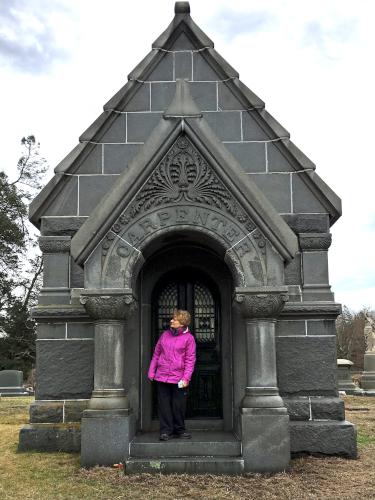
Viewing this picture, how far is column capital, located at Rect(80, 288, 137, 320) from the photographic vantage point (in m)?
7.20

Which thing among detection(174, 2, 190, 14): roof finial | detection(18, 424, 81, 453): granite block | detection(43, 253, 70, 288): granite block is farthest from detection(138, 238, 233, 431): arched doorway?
detection(174, 2, 190, 14): roof finial

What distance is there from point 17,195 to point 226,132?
2937 cm

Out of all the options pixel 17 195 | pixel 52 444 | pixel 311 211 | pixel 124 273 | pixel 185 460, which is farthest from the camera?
pixel 17 195

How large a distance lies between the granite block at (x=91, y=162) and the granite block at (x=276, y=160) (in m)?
2.59

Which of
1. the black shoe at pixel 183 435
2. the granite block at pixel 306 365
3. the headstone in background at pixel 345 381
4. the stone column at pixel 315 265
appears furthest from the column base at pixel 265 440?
the headstone in background at pixel 345 381

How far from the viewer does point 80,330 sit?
8578 mm

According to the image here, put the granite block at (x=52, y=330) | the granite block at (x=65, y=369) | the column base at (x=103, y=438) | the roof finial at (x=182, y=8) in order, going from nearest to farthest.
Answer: the column base at (x=103, y=438) < the granite block at (x=65, y=369) < the granite block at (x=52, y=330) < the roof finial at (x=182, y=8)

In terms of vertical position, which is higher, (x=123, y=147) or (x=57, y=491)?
(x=123, y=147)

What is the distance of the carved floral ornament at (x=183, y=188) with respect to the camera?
7457 millimetres

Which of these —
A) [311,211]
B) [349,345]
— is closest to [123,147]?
[311,211]

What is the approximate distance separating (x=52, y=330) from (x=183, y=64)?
463 centimetres

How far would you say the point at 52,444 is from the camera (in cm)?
816

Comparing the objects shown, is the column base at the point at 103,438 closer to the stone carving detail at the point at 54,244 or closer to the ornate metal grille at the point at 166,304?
the ornate metal grille at the point at 166,304

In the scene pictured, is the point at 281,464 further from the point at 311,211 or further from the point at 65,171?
the point at 65,171
